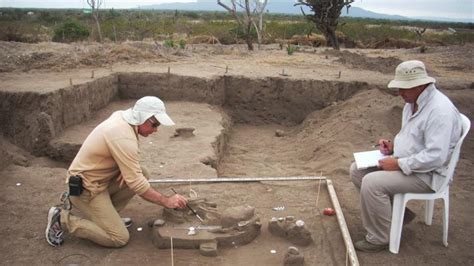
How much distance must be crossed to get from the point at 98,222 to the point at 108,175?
16.3 inches

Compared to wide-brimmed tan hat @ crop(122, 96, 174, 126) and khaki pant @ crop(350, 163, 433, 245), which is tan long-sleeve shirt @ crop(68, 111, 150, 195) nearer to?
wide-brimmed tan hat @ crop(122, 96, 174, 126)

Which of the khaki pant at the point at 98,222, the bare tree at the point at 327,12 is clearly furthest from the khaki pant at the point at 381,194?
the bare tree at the point at 327,12

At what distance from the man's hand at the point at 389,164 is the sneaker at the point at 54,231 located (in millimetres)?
2839

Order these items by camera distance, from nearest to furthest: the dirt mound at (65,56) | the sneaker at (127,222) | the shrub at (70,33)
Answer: the sneaker at (127,222) < the dirt mound at (65,56) < the shrub at (70,33)

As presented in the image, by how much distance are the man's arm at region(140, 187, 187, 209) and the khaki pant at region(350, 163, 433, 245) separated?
1.57 metres

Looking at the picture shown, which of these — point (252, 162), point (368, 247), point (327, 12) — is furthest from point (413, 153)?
point (327, 12)

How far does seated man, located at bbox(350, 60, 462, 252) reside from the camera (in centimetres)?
342

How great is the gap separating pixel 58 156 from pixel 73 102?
1.19 meters

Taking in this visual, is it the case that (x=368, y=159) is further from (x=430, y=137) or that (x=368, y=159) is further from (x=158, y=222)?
(x=158, y=222)

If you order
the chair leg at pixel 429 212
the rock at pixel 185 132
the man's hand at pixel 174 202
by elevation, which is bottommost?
the rock at pixel 185 132

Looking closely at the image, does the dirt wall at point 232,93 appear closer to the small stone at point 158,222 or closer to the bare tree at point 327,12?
the small stone at point 158,222

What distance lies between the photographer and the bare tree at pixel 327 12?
16891 millimetres

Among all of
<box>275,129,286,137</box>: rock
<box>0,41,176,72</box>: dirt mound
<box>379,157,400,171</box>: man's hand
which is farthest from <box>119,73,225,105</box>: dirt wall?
<box>379,157,400,171</box>: man's hand

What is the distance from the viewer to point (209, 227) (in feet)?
13.1
